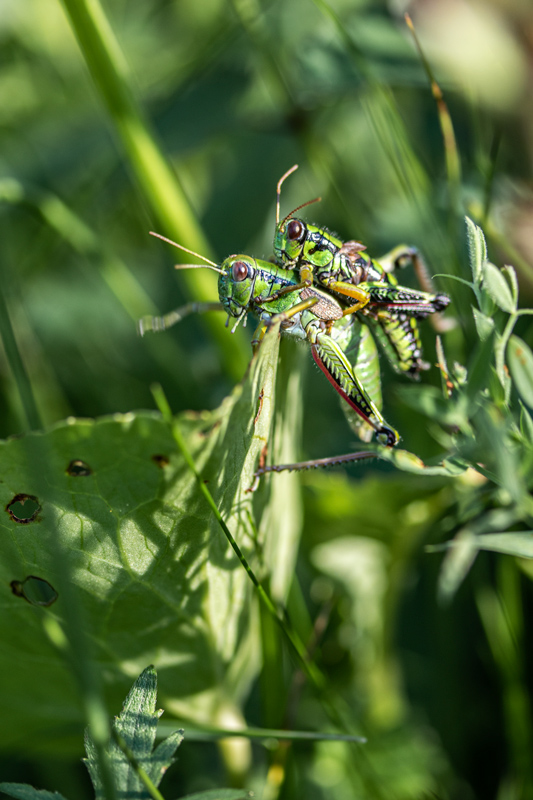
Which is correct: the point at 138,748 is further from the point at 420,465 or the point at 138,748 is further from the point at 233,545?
the point at 420,465

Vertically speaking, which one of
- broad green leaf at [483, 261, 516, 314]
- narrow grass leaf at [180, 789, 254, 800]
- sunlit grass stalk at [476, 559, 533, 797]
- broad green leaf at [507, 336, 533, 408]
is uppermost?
broad green leaf at [483, 261, 516, 314]

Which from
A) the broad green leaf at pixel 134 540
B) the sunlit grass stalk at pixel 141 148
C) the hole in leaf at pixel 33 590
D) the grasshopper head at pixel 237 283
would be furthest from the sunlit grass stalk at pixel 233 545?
the sunlit grass stalk at pixel 141 148

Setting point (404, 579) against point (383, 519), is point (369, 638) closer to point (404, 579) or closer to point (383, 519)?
point (404, 579)

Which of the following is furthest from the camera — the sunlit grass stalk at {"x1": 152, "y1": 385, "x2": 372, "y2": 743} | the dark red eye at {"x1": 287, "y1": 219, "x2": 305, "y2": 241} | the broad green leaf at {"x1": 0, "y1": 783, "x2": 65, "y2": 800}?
the dark red eye at {"x1": 287, "y1": 219, "x2": 305, "y2": 241}

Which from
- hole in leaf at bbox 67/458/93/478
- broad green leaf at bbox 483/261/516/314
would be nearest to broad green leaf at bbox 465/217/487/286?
broad green leaf at bbox 483/261/516/314

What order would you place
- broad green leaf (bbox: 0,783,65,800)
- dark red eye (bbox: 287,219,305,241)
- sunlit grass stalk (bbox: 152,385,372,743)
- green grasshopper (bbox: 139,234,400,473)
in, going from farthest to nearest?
dark red eye (bbox: 287,219,305,241), green grasshopper (bbox: 139,234,400,473), sunlit grass stalk (bbox: 152,385,372,743), broad green leaf (bbox: 0,783,65,800)

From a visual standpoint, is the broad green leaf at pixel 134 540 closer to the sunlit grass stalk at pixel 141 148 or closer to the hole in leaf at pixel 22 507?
the hole in leaf at pixel 22 507

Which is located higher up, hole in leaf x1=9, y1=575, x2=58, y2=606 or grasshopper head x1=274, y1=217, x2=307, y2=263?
grasshopper head x1=274, y1=217, x2=307, y2=263

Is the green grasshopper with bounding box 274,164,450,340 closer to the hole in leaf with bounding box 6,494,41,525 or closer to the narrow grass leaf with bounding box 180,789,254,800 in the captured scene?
the hole in leaf with bounding box 6,494,41,525
